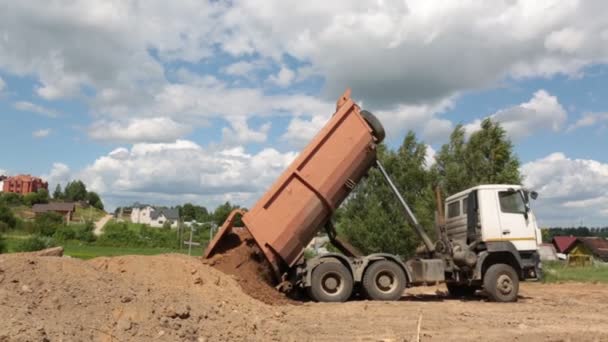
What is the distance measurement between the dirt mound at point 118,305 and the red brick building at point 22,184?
6251 inches

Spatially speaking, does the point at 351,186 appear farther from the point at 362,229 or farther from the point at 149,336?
the point at 362,229

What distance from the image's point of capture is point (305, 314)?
9953 mm

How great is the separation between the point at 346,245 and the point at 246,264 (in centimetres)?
298

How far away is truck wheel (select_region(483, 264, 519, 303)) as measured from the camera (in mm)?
12398

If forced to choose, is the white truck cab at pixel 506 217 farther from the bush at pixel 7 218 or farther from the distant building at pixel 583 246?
the distant building at pixel 583 246

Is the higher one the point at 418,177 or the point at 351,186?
the point at 418,177

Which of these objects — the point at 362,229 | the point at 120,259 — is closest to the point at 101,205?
the point at 362,229

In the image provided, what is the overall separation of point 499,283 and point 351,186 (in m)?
4.24

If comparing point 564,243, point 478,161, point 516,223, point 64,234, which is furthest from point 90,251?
point 564,243

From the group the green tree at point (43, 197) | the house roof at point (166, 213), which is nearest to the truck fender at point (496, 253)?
the house roof at point (166, 213)

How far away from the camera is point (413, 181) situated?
29.1 metres

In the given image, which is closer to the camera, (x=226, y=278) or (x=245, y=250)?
(x=226, y=278)

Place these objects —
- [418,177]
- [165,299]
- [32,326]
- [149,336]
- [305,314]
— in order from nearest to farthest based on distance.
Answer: [32,326] < [149,336] < [165,299] < [305,314] < [418,177]

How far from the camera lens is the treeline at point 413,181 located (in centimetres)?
2683
